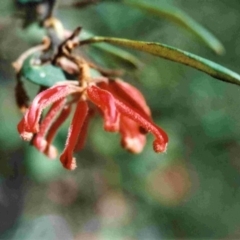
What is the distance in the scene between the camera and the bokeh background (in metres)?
1.49

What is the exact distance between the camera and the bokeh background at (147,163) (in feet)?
4.88

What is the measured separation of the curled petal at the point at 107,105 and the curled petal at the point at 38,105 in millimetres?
27

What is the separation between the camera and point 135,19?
151 centimetres

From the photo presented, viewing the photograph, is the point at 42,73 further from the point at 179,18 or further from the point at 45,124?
the point at 179,18

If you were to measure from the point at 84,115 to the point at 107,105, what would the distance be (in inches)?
1.5

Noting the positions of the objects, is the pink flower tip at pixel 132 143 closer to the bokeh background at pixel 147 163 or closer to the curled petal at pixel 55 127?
the curled petal at pixel 55 127

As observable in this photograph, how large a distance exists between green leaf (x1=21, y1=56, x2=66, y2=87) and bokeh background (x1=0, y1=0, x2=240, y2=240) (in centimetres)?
38

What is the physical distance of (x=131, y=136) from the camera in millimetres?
652

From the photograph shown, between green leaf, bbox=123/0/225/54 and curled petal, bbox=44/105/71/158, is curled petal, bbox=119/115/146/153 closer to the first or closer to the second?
curled petal, bbox=44/105/71/158

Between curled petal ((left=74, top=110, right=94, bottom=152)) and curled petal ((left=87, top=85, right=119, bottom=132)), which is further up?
curled petal ((left=87, top=85, right=119, bottom=132))

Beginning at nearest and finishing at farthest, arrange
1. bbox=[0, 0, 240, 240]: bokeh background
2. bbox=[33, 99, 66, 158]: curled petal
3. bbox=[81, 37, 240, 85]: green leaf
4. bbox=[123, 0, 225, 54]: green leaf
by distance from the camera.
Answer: bbox=[81, 37, 240, 85]: green leaf
bbox=[33, 99, 66, 158]: curled petal
bbox=[123, 0, 225, 54]: green leaf
bbox=[0, 0, 240, 240]: bokeh background

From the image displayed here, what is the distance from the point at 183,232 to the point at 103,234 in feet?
1.04

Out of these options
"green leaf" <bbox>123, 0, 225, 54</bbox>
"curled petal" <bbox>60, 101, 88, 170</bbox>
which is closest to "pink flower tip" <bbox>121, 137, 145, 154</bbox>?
"curled petal" <bbox>60, 101, 88, 170</bbox>

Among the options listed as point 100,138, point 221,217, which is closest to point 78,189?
point 100,138
